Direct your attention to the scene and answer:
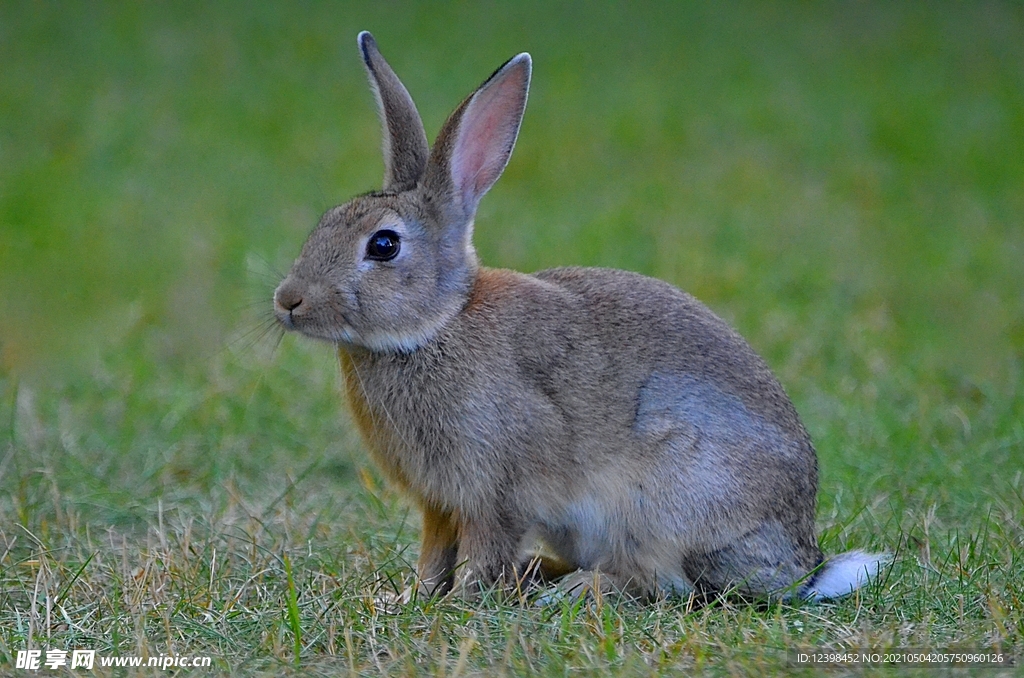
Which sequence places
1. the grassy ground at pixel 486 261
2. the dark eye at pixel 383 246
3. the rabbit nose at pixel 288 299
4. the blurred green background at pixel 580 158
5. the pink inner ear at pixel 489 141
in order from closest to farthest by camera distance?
the grassy ground at pixel 486 261
the rabbit nose at pixel 288 299
the dark eye at pixel 383 246
the pink inner ear at pixel 489 141
the blurred green background at pixel 580 158

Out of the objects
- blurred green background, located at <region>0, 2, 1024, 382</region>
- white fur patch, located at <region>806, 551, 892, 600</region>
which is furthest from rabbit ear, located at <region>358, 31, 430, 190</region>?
blurred green background, located at <region>0, 2, 1024, 382</region>

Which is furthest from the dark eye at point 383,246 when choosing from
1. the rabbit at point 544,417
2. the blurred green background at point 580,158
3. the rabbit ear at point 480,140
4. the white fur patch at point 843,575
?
the blurred green background at point 580,158

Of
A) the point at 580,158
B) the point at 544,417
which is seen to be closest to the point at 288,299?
the point at 544,417

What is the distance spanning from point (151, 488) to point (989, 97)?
9.69 m

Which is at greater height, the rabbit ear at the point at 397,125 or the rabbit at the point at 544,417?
the rabbit ear at the point at 397,125

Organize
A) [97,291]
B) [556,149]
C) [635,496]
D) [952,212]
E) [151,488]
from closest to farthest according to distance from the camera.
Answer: [635,496] < [151,488] < [97,291] < [952,212] < [556,149]

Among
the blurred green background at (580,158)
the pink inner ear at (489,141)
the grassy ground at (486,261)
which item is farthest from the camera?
the blurred green background at (580,158)

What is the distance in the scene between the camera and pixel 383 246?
4297 millimetres

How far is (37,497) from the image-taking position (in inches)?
197

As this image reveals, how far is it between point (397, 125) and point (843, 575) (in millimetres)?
2080

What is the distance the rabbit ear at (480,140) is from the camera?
14.3ft

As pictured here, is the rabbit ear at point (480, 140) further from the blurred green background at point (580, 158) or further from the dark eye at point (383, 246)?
the blurred green background at point (580, 158)

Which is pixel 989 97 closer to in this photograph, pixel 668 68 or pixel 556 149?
pixel 668 68

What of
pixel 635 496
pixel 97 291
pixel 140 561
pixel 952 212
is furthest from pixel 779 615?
pixel 952 212
